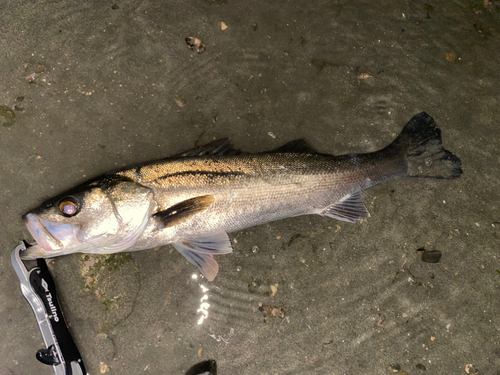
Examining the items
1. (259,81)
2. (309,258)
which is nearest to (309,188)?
(309,258)

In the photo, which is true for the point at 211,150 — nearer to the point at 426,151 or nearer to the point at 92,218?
the point at 92,218

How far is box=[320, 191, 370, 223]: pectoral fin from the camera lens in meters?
3.15

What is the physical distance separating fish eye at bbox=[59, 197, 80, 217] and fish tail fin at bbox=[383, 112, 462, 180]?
3.26 m

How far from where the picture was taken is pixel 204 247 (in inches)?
116

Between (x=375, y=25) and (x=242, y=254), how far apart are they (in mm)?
3269

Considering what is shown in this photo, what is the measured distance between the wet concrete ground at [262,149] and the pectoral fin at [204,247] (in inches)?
14.8

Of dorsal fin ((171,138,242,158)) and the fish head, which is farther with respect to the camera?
dorsal fin ((171,138,242,158))

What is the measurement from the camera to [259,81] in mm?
3475

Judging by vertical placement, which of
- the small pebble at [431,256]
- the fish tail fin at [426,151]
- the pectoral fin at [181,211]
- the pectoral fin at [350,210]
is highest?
the pectoral fin at [181,211]

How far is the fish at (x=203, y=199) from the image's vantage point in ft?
8.42

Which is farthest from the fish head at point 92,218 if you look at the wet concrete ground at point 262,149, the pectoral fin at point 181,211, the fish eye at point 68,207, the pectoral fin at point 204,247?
the wet concrete ground at point 262,149

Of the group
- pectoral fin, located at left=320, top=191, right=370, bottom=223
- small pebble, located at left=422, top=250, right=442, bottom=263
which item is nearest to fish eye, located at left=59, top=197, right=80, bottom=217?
pectoral fin, located at left=320, top=191, right=370, bottom=223

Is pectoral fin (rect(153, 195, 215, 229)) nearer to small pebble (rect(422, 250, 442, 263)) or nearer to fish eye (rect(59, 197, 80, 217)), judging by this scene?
fish eye (rect(59, 197, 80, 217))

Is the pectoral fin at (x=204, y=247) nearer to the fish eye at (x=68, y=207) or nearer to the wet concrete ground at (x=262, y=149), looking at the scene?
the wet concrete ground at (x=262, y=149)
